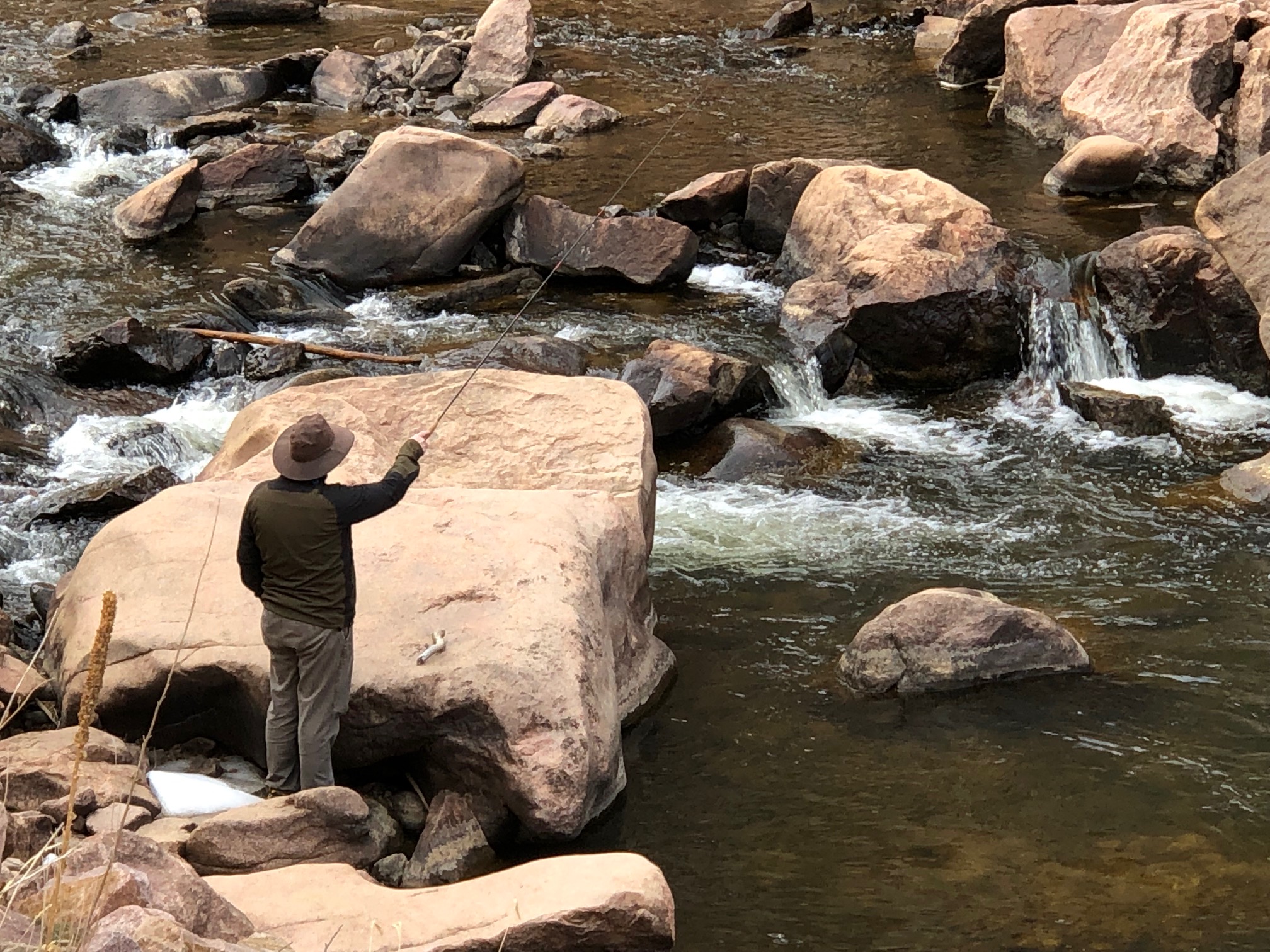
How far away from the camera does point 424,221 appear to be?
13266 mm

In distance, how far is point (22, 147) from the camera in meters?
16.2

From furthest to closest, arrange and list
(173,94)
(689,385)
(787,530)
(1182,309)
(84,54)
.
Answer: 1. (84,54)
2. (173,94)
3. (1182,309)
4. (689,385)
5. (787,530)

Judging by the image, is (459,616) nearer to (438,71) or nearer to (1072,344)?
(1072,344)

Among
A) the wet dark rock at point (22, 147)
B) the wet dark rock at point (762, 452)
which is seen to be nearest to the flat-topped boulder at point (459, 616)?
the wet dark rock at point (762, 452)

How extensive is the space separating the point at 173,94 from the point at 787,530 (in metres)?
11.9

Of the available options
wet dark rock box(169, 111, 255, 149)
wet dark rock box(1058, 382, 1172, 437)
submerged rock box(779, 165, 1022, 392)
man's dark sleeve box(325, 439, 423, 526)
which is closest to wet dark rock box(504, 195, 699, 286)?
submerged rock box(779, 165, 1022, 392)

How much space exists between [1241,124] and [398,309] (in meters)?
8.53

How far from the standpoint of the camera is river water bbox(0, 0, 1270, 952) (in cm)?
609

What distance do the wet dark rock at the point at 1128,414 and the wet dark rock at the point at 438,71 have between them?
36.1 ft

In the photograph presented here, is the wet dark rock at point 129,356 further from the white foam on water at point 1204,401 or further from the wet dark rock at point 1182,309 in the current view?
the wet dark rock at point 1182,309

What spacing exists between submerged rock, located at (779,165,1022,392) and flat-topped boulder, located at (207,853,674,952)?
6.88m

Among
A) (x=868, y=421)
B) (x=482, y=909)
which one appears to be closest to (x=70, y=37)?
(x=868, y=421)

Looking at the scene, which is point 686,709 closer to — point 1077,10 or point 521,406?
point 521,406

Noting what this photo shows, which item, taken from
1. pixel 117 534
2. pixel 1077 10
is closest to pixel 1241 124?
pixel 1077 10
